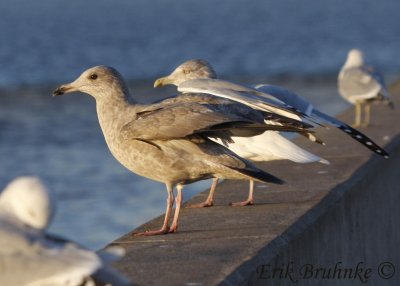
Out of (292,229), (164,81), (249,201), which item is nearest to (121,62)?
(164,81)

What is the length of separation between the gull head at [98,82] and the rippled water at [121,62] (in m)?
5.69

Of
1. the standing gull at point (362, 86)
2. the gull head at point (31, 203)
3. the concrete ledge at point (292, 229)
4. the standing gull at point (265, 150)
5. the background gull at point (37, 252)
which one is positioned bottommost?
the background gull at point (37, 252)

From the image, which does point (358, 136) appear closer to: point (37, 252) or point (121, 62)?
point (37, 252)

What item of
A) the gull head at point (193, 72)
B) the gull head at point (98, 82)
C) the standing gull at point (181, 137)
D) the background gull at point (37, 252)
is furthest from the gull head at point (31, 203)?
the gull head at point (193, 72)

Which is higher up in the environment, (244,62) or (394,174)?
(244,62)

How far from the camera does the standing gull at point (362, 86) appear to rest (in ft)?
41.5

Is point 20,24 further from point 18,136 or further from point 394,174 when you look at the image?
point 394,174

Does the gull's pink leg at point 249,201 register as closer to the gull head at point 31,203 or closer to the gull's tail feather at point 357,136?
the gull's tail feather at point 357,136

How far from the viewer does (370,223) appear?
7.53 m

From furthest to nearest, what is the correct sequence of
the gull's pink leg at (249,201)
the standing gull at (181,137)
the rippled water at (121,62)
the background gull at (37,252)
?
the rippled water at (121,62) < the gull's pink leg at (249,201) < the standing gull at (181,137) < the background gull at (37,252)

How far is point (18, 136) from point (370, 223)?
15.7m

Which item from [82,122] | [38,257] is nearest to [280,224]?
[38,257]

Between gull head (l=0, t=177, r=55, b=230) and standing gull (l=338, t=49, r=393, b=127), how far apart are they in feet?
25.8

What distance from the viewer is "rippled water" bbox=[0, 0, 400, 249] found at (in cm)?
1560
